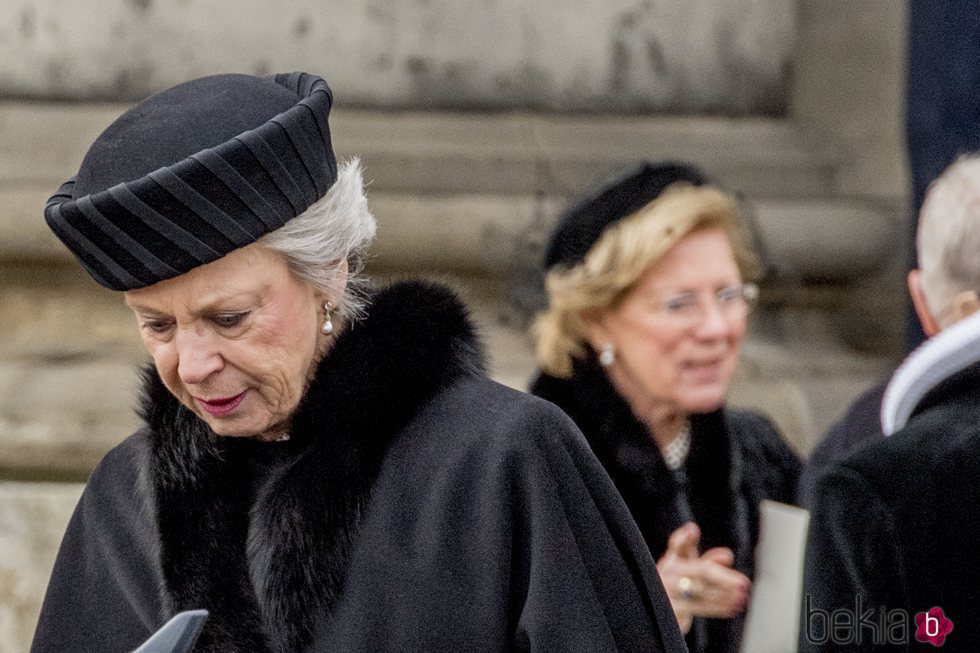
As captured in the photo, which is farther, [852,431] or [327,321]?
[852,431]

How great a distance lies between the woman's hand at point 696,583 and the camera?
Answer: 3.08 metres

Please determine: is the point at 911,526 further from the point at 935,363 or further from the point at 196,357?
the point at 196,357

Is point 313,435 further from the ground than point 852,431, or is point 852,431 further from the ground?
point 313,435

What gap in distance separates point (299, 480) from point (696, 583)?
1.04m

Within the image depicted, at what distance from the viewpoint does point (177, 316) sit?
7.43ft

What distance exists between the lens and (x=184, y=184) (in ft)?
7.11

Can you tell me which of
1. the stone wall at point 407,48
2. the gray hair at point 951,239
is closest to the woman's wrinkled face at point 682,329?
the gray hair at point 951,239

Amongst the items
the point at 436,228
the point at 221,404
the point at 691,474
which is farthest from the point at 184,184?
the point at 436,228

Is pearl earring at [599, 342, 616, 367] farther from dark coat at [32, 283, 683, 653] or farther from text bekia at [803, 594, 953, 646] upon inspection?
text bekia at [803, 594, 953, 646]

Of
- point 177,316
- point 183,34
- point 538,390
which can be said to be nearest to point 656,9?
point 183,34

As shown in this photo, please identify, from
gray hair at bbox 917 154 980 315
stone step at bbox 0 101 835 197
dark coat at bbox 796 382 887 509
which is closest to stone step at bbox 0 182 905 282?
stone step at bbox 0 101 835 197

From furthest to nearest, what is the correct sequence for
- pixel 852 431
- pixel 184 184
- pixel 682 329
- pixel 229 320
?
1. pixel 852 431
2. pixel 682 329
3. pixel 229 320
4. pixel 184 184

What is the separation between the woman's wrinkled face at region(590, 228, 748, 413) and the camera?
3.29 metres

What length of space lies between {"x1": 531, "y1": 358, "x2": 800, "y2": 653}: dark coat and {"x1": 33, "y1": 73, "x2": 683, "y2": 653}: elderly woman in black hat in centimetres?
84
